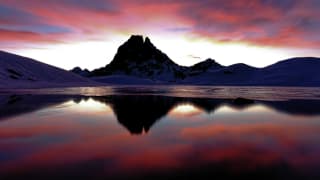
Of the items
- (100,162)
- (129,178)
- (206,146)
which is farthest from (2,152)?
(206,146)

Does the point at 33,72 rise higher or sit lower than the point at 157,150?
higher

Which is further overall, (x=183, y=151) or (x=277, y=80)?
(x=277, y=80)

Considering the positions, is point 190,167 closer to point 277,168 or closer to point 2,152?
A: point 277,168

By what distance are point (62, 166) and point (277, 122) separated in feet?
53.1

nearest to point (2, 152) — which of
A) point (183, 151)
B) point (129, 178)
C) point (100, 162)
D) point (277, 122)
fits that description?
point (100, 162)

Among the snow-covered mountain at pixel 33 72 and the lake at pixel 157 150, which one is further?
the snow-covered mountain at pixel 33 72

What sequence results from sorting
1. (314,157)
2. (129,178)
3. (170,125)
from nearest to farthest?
(129,178), (314,157), (170,125)

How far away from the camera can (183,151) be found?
12.2m

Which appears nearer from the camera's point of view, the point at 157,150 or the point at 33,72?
the point at 157,150

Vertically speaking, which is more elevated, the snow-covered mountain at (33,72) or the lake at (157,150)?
the snow-covered mountain at (33,72)

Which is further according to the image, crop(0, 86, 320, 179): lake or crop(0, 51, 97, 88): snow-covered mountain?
crop(0, 51, 97, 88): snow-covered mountain

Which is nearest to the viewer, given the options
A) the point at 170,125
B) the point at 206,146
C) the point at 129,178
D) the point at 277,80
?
the point at 129,178

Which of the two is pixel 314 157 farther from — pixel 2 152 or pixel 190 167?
pixel 2 152

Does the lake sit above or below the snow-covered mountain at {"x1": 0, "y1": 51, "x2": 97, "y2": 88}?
below
